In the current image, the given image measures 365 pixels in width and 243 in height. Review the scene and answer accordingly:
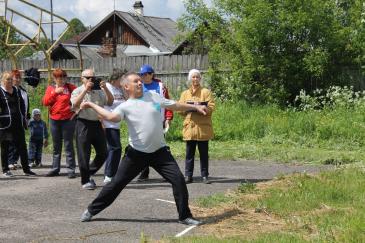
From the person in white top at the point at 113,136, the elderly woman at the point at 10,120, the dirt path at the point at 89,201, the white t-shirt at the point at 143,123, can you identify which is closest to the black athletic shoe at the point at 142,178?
the dirt path at the point at 89,201

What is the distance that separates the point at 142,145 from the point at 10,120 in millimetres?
4411

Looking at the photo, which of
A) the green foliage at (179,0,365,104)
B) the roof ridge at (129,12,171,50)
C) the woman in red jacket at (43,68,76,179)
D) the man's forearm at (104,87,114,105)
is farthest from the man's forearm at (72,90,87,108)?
the roof ridge at (129,12,171,50)

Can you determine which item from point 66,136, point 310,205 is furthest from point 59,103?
point 310,205

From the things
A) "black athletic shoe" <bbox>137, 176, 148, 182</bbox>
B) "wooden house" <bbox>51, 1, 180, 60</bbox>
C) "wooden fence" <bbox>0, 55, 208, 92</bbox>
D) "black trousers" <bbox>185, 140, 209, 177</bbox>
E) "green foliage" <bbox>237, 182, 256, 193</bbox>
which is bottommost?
"black athletic shoe" <bbox>137, 176, 148, 182</bbox>

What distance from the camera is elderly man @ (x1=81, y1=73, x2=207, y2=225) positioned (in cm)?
729

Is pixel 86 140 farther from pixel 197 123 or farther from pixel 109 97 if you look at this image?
pixel 197 123

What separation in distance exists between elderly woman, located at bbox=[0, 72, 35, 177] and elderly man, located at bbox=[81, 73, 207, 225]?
161 inches

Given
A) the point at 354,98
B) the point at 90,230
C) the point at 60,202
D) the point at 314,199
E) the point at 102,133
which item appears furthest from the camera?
the point at 354,98

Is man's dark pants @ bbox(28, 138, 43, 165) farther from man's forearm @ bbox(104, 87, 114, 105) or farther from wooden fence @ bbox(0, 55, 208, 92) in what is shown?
wooden fence @ bbox(0, 55, 208, 92)

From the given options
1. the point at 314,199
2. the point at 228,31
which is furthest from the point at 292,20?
the point at 314,199

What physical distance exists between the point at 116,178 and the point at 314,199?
244cm

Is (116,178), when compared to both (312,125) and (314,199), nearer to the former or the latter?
(314,199)

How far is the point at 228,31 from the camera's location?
18.7 metres

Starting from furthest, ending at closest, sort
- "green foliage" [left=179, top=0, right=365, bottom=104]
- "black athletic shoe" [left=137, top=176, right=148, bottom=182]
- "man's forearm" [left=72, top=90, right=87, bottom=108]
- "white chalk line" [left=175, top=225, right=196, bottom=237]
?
1. "green foliage" [left=179, top=0, right=365, bottom=104]
2. "black athletic shoe" [left=137, top=176, right=148, bottom=182]
3. "man's forearm" [left=72, top=90, right=87, bottom=108]
4. "white chalk line" [left=175, top=225, right=196, bottom=237]
